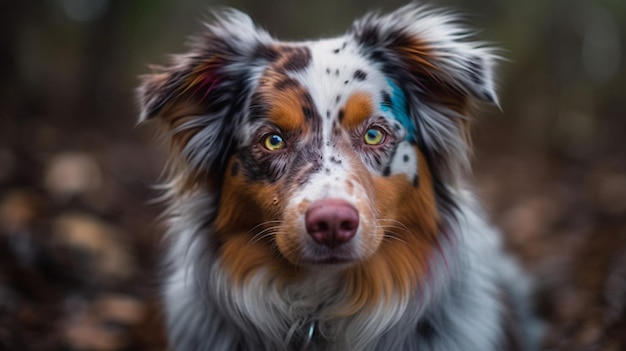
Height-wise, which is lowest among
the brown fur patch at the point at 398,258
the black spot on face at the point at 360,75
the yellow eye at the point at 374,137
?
the brown fur patch at the point at 398,258

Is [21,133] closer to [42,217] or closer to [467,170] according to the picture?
[42,217]

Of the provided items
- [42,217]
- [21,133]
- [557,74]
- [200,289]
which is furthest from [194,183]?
[557,74]

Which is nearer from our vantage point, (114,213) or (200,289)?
(200,289)

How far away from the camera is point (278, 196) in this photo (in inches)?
148

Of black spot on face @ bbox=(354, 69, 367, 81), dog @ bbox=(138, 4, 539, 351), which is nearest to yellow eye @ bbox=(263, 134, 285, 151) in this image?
dog @ bbox=(138, 4, 539, 351)

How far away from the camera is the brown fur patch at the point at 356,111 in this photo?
3.85m

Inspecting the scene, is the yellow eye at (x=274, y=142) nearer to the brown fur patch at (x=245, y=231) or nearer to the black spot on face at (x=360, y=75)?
the brown fur patch at (x=245, y=231)

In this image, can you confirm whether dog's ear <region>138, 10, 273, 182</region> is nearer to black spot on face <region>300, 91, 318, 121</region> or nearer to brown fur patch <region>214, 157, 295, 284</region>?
brown fur patch <region>214, 157, 295, 284</region>

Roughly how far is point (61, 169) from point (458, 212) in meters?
5.13

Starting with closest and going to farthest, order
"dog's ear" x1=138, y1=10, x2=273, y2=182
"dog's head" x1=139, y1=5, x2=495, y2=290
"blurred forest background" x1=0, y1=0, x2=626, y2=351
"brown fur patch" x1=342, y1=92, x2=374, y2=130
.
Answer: "dog's head" x1=139, y1=5, x2=495, y2=290
"brown fur patch" x1=342, y1=92, x2=374, y2=130
"dog's ear" x1=138, y1=10, x2=273, y2=182
"blurred forest background" x1=0, y1=0, x2=626, y2=351

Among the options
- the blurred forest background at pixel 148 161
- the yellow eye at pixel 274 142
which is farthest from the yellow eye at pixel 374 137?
the blurred forest background at pixel 148 161

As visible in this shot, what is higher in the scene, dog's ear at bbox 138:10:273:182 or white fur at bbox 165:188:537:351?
dog's ear at bbox 138:10:273:182

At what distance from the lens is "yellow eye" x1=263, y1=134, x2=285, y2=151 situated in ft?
12.7

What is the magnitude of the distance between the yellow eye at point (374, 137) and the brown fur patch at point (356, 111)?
7 cm
